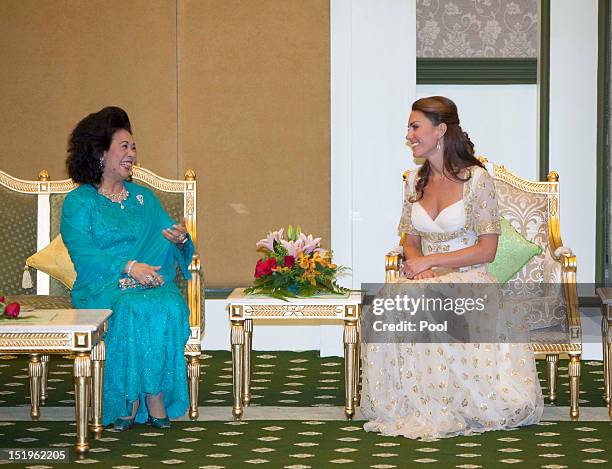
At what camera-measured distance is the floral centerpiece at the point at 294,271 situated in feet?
19.6

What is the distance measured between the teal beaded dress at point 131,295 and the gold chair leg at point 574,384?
77.4 inches

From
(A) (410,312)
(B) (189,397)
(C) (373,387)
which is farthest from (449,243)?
(B) (189,397)

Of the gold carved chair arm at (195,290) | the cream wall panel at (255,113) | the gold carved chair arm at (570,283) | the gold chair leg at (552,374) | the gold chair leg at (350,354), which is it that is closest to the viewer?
the gold chair leg at (350,354)

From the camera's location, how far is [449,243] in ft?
19.6

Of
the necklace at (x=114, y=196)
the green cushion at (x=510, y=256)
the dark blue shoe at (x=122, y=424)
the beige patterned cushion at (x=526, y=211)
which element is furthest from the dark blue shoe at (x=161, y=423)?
the beige patterned cushion at (x=526, y=211)

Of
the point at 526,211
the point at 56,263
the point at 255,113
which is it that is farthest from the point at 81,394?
→ the point at 255,113

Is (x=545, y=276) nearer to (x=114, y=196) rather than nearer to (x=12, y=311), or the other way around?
(x=114, y=196)

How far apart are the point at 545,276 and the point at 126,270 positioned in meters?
2.38

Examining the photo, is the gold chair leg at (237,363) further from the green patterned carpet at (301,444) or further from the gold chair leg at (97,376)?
the gold chair leg at (97,376)

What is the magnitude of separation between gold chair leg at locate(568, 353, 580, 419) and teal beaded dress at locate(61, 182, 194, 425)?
6.45ft

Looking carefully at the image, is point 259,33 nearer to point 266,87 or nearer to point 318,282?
point 266,87

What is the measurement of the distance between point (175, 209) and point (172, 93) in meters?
1.76

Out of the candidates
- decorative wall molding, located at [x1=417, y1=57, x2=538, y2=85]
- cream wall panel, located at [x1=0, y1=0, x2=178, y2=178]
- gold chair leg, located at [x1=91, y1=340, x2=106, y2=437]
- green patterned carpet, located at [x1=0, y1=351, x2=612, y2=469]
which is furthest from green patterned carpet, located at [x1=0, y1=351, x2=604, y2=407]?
decorative wall molding, located at [x1=417, y1=57, x2=538, y2=85]

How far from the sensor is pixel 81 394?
5.00 meters
